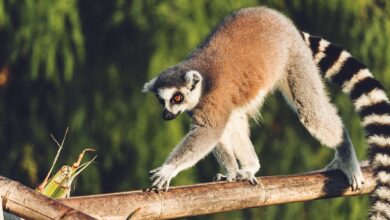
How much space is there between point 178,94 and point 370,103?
3.85 ft

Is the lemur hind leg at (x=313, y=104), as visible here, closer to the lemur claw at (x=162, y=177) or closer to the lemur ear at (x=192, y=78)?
the lemur ear at (x=192, y=78)

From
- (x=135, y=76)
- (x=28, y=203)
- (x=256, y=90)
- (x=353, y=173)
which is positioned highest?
(x=28, y=203)

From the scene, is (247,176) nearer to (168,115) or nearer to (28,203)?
(168,115)

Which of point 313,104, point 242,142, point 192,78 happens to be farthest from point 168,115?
point 313,104

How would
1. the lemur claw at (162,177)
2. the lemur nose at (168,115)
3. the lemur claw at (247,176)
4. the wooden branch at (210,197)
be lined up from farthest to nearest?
1. the lemur nose at (168,115)
2. the lemur claw at (247,176)
3. the lemur claw at (162,177)
4. the wooden branch at (210,197)

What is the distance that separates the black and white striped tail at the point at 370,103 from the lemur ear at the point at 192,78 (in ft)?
3.05

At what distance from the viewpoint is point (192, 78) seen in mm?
5996

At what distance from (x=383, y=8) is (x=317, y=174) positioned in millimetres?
4856

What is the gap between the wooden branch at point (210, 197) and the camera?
14.1 ft

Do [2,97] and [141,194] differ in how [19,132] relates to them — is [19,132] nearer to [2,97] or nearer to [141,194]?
[2,97]

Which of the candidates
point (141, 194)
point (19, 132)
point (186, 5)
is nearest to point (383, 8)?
point (186, 5)

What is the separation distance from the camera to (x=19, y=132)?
11.1 meters

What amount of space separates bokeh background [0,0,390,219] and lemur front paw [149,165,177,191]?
433cm

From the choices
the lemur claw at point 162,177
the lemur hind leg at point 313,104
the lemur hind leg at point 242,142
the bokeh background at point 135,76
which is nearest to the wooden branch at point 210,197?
the lemur claw at point 162,177
